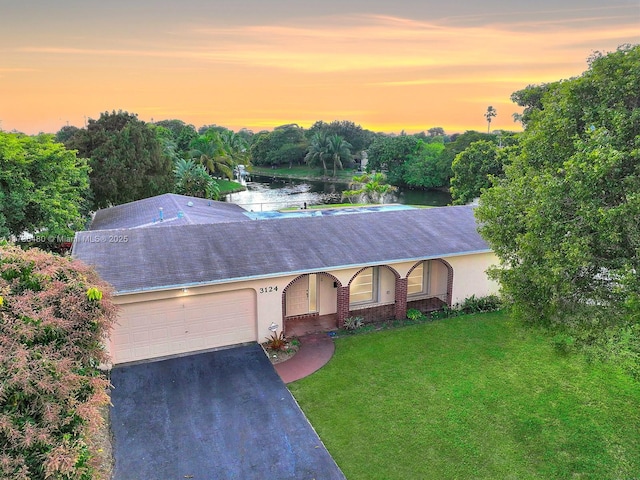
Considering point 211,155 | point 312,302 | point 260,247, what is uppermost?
point 211,155

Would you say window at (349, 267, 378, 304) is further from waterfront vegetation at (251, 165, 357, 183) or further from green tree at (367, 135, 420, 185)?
waterfront vegetation at (251, 165, 357, 183)

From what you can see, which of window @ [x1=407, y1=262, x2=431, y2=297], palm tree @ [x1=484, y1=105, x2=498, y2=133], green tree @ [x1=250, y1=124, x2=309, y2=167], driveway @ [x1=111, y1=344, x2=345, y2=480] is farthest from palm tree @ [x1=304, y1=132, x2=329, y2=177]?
driveway @ [x1=111, y1=344, x2=345, y2=480]

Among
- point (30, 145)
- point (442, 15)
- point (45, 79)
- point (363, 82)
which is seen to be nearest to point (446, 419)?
point (442, 15)

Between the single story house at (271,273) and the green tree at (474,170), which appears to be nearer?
the single story house at (271,273)

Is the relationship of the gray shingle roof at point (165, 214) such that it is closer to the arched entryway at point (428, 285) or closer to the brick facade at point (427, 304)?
the arched entryway at point (428, 285)

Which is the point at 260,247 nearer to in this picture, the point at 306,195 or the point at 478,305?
the point at 478,305

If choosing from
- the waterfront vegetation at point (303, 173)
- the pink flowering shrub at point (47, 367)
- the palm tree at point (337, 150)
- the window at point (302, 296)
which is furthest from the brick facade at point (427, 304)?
the palm tree at point (337, 150)

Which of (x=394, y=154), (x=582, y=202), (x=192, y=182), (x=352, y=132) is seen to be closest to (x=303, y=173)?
(x=352, y=132)
